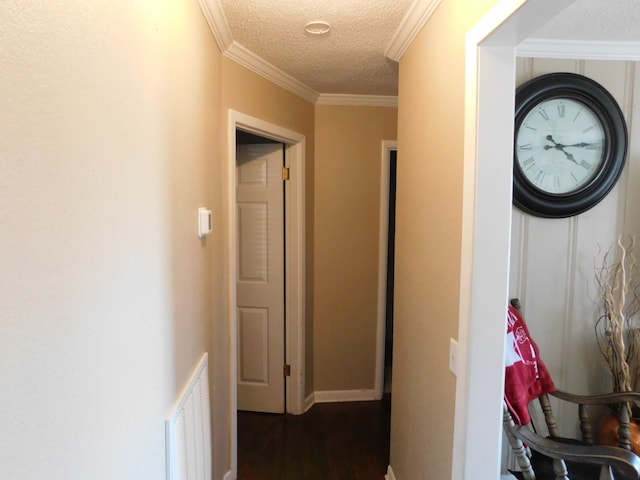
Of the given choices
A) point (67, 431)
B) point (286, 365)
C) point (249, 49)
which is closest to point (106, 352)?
point (67, 431)

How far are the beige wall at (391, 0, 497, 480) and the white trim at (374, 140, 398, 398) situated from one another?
3.19 ft

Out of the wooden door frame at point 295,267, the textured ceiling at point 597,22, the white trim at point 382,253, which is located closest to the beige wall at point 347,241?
the white trim at point 382,253

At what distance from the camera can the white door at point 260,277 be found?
281 cm

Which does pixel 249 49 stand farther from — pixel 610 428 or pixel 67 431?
pixel 610 428

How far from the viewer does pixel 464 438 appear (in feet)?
3.97

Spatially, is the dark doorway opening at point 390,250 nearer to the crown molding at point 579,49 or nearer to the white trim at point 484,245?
the crown molding at point 579,49

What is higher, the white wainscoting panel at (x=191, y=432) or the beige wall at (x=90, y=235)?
the beige wall at (x=90, y=235)

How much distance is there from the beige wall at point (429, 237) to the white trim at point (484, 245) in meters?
0.09

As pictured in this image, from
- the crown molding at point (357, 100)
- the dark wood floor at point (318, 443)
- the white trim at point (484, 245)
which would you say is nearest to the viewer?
the white trim at point (484, 245)

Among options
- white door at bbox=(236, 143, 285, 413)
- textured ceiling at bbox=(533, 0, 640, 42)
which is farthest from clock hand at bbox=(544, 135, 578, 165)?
white door at bbox=(236, 143, 285, 413)

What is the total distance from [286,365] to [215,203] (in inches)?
61.6

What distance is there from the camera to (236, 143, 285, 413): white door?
2807 mm

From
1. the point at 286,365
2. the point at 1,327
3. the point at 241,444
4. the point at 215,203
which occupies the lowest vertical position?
the point at 241,444

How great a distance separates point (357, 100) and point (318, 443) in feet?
8.20
